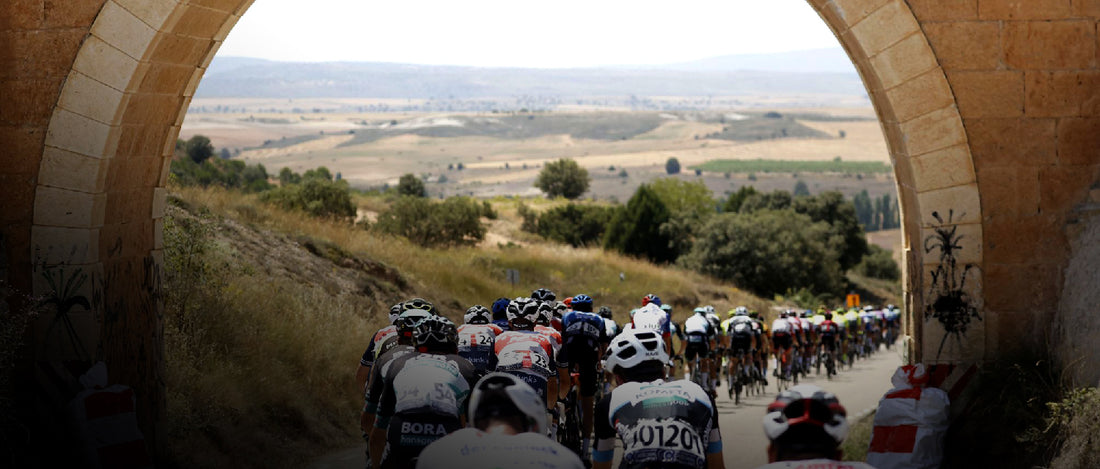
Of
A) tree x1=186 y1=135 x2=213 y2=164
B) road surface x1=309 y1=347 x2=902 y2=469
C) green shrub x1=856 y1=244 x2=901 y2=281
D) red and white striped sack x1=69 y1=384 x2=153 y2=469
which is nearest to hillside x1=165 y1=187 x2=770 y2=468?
road surface x1=309 y1=347 x2=902 y2=469

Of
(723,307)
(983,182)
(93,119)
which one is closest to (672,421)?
(983,182)

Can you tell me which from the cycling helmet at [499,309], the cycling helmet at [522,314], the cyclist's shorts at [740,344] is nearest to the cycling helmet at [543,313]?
the cycling helmet at [522,314]

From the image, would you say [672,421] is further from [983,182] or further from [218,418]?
[218,418]

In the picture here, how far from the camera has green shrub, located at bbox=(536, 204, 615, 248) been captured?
68.9 meters

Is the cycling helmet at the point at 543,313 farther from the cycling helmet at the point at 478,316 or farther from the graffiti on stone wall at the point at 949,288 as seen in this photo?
the graffiti on stone wall at the point at 949,288

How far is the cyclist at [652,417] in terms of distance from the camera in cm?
591

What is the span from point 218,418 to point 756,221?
52349 mm

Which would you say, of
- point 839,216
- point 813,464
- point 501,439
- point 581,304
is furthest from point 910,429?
point 839,216

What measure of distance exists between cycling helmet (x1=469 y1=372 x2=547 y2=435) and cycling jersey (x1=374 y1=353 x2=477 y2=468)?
66.5 inches

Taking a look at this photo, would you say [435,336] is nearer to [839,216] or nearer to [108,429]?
[108,429]

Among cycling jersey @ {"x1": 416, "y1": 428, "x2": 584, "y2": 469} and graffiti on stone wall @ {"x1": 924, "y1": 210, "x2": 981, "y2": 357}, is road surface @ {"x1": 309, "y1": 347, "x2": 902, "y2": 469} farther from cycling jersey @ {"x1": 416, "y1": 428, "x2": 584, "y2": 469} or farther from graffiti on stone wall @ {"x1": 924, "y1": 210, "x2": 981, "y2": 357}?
cycling jersey @ {"x1": 416, "y1": 428, "x2": 584, "y2": 469}

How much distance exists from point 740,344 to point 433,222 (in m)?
25.2

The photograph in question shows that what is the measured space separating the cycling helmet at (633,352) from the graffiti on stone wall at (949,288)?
3617mm

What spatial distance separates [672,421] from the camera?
598 centimetres
